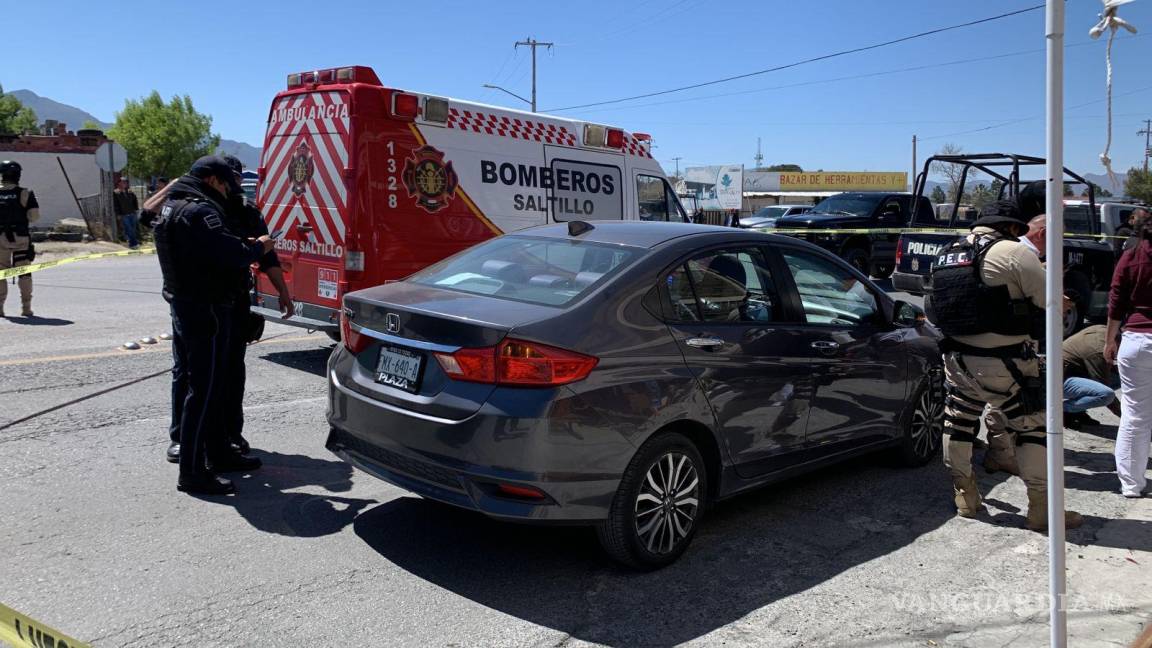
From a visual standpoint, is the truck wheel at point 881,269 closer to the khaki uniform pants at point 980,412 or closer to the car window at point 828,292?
the car window at point 828,292

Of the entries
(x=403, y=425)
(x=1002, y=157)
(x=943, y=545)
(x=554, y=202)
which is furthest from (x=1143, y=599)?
(x=1002, y=157)

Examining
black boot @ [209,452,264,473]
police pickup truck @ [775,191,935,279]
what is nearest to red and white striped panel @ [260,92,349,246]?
black boot @ [209,452,264,473]

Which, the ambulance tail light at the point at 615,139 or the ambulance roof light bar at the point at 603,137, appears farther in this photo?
the ambulance tail light at the point at 615,139

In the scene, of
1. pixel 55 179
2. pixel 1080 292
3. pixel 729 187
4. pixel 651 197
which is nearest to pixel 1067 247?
pixel 1080 292

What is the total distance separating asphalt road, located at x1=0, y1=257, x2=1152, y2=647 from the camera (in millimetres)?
3633

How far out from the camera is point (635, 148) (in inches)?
424

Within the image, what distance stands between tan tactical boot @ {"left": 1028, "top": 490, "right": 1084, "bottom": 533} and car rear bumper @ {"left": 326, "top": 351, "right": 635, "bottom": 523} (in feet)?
8.16

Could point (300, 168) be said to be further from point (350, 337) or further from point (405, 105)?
point (350, 337)

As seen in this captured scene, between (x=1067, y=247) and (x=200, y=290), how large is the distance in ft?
37.0

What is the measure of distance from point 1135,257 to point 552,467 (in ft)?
13.2

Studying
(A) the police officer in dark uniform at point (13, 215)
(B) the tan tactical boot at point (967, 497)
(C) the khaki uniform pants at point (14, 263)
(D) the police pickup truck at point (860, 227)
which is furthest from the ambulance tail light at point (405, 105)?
(D) the police pickup truck at point (860, 227)

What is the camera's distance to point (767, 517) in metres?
5.04

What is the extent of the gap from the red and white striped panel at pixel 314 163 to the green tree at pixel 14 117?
7869 cm

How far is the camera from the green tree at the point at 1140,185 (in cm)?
2698
